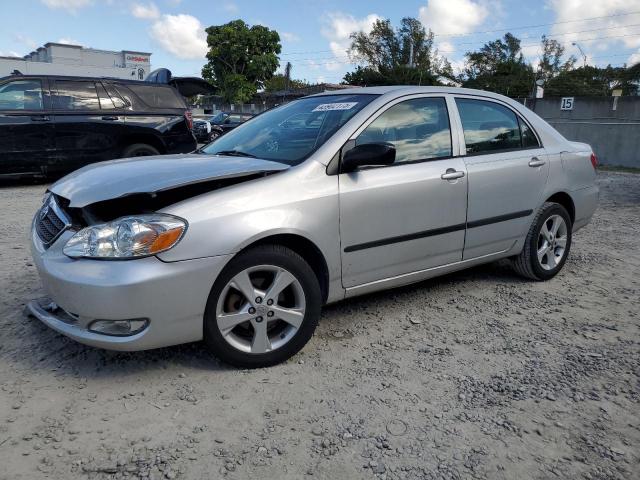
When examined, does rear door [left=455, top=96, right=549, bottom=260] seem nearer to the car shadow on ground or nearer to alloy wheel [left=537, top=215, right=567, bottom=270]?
alloy wheel [left=537, top=215, right=567, bottom=270]

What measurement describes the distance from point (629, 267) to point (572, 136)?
14.4 meters

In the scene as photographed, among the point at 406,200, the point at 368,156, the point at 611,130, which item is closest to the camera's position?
the point at 368,156

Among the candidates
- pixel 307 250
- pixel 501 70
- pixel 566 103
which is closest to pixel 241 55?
pixel 501 70

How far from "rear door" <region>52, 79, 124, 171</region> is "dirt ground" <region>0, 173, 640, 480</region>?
5558 millimetres

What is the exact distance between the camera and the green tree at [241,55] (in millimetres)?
55969

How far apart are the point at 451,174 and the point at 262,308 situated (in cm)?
169

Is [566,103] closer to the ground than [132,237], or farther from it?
farther from it

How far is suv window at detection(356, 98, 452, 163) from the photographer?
11.3 ft

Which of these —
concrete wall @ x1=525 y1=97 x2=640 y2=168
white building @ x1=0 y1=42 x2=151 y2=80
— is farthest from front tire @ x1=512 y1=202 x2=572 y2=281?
white building @ x1=0 y1=42 x2=151 y2=80

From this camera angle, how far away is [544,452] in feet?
7.43

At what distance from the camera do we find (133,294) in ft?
8.15

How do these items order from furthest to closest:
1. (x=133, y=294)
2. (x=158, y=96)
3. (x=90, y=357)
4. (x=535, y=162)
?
(x=158, y=96)
(x=535, y=162)
(x=90, y=357)
(x=133, y=294)

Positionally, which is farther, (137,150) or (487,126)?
(137,150)

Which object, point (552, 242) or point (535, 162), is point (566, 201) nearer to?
point (552, 242)
